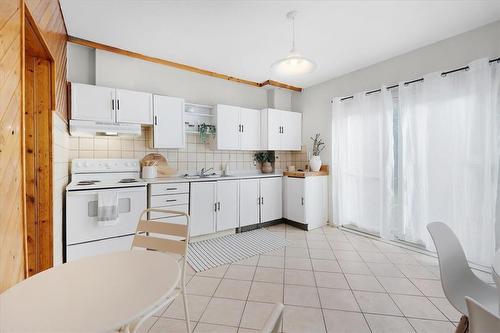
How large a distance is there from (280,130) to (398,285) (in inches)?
113

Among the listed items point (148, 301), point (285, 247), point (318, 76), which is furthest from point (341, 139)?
point (148, 301)

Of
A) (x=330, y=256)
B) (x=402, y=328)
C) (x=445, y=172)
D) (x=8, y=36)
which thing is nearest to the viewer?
(x=8, y=36)

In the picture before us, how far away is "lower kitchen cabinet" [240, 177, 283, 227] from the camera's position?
147 inches

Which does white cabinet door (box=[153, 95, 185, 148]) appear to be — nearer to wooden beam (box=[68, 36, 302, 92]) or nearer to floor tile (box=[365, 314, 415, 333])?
wooden beam (box=[68, 36, 302, 92])

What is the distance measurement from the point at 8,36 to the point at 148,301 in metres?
1.33

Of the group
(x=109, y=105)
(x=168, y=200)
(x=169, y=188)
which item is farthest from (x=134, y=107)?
(x=168, y=200)

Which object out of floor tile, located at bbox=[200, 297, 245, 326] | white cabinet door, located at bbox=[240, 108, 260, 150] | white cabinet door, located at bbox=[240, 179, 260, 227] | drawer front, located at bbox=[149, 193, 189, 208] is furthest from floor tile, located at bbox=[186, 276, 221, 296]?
white cabinet door, located at bbox=[240, 108, 260, 150]

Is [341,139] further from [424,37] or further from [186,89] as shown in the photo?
[186,89]

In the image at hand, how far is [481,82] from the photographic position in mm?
2357

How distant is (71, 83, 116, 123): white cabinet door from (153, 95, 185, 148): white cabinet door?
525 millimetres

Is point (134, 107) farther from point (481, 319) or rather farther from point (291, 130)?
point (481, 319)

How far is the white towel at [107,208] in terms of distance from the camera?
243 centimetres

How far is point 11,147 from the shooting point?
43.4 inches

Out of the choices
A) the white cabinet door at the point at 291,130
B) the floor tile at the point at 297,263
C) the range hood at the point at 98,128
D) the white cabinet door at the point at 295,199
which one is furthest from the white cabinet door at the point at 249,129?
the floor tile at the point at 297,263
